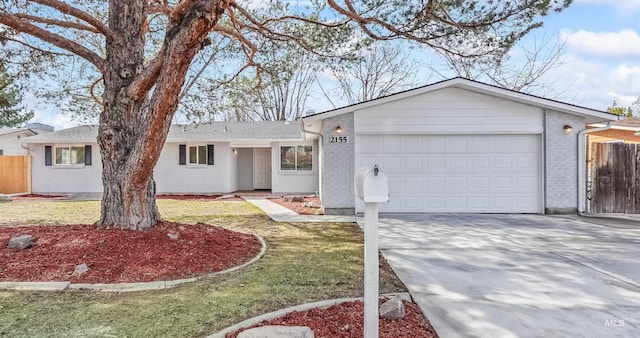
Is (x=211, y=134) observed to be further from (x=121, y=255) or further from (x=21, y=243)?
(x=121, y=255)

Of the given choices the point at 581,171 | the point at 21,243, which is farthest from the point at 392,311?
the point at 581,171

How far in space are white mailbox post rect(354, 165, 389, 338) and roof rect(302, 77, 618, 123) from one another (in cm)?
780

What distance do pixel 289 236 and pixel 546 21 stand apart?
6.23m

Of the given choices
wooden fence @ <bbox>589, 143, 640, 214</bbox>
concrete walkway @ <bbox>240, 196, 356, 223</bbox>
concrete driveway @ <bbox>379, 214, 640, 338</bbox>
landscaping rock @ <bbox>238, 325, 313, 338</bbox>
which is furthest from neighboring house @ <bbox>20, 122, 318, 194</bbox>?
landscaping rock @ <bbox>238, 325, 313, 338</bbox>

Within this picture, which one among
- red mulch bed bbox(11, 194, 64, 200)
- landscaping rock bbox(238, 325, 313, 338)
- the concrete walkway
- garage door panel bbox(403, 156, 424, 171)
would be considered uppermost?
garage door panel bbox(403, 156, 424, 171)

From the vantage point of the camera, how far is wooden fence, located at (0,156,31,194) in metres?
17.2

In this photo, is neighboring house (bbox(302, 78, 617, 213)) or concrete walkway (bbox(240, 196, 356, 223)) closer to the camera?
concrete walkway (bbox(240, 196, 356, 223))

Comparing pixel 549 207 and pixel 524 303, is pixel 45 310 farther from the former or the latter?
pixel 549 207

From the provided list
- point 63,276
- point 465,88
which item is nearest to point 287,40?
point 465,88

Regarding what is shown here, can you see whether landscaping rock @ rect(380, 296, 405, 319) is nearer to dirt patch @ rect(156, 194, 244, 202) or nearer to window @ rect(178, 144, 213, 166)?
dirt patch @ rect(156, 194, 244, 202)

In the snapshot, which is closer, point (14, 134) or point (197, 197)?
point (197, 197)

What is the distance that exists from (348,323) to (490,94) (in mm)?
8865

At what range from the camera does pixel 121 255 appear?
16.8ft

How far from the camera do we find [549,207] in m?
10.2
